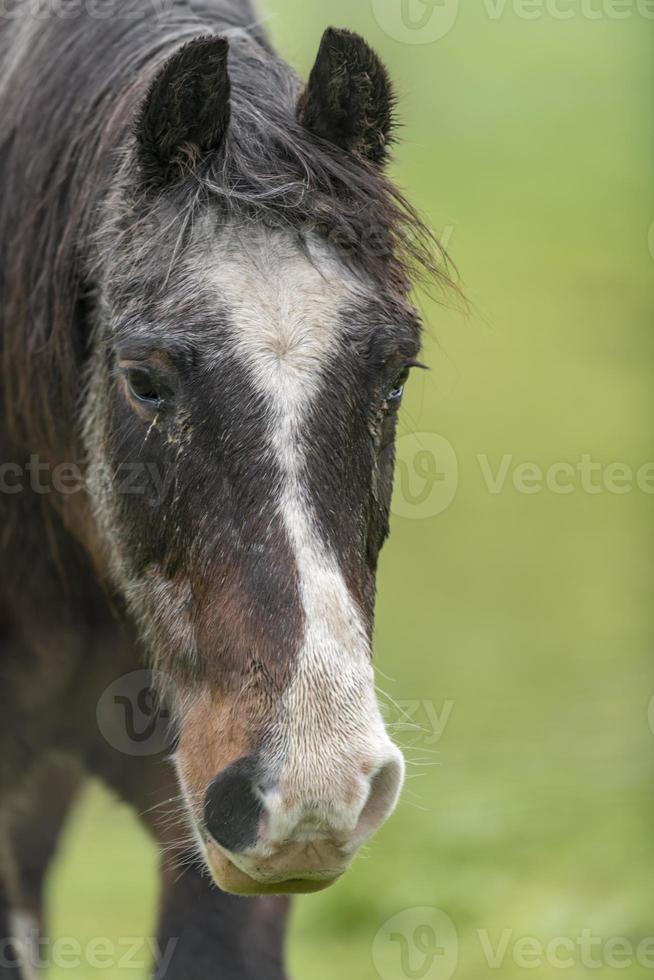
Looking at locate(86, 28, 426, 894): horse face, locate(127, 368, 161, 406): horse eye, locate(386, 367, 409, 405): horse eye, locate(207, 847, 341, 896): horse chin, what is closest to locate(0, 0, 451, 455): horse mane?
locate(86, 28, 426, 894): horse face

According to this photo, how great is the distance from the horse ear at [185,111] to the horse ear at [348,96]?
0.26m

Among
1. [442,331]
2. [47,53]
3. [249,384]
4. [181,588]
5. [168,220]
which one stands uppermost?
[47,53]

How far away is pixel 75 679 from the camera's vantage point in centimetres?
447

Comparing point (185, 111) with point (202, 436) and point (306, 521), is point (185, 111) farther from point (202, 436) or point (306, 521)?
point (306, 521)

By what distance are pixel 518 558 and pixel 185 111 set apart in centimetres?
818

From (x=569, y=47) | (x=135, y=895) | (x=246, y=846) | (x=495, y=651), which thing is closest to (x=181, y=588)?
(x=246, y=846)

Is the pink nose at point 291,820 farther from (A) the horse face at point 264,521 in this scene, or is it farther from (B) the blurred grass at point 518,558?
(B) the blurred grass at point 518,558

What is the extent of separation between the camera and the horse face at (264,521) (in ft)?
9.41

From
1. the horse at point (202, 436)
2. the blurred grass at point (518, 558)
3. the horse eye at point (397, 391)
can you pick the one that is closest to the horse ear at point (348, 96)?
the horse at point (202, 436)

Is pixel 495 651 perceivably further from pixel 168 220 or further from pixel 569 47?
pixel 569 47

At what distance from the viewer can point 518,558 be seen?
11.3m

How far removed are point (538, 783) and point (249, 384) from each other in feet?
17.1

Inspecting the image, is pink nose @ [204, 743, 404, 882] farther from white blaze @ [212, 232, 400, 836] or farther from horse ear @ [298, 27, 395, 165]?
horse ear @ [298, 27, 395, 165]

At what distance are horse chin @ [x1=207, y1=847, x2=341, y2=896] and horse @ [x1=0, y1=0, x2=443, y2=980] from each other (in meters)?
0.01
